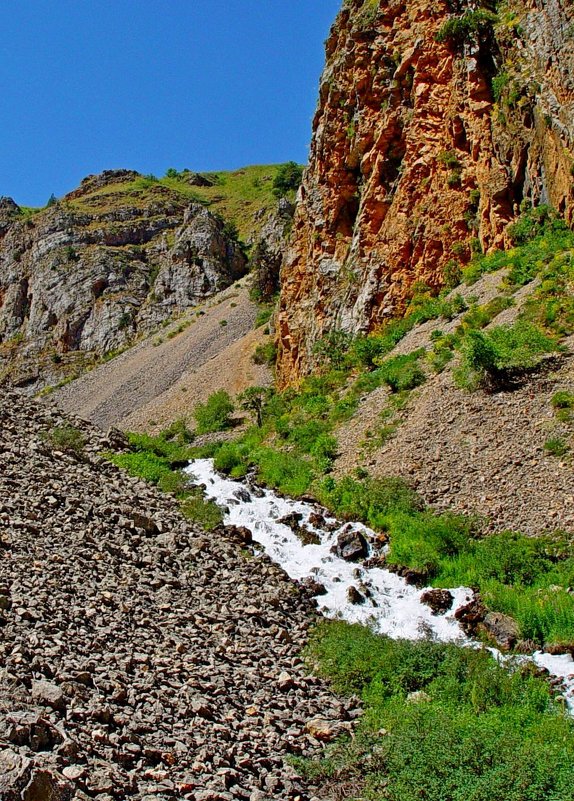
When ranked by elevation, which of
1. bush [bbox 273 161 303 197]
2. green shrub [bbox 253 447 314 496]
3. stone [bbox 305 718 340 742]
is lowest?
stone [bbox 305 718 340 742]

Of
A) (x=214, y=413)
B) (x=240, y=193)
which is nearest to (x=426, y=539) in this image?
(x=214, y=413)

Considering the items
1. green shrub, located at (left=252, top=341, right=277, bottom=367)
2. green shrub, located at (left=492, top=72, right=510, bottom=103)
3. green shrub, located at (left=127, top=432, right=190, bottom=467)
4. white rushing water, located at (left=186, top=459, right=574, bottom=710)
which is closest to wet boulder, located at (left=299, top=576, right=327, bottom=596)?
white rushing water, located at (left=186, top=459, right=574, bottom=710)

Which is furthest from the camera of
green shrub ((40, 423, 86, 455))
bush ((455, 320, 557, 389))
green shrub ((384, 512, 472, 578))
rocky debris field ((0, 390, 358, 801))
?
green shrub ((40, 423, 86, 455))

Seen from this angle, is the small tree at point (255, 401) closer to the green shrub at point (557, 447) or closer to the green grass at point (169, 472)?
the green grass at point (169, 472)

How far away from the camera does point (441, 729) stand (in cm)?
727

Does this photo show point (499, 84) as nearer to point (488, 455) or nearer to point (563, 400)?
point (563, 400)

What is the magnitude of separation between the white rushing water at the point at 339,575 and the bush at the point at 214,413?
10537 millimetres

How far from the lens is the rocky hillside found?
62.0m

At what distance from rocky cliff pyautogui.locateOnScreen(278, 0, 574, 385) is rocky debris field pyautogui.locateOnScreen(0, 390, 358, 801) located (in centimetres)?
1626

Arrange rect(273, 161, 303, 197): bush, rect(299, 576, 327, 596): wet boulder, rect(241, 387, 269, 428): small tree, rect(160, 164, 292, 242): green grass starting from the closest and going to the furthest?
rect(299, 576, 327, 596): wet boulder
rect(241, 387, 269, 428): small tree
rect(273, 161, 303, 197): bush
rect(160, 164, 292, 242): green grass

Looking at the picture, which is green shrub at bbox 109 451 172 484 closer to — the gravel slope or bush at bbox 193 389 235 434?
bush at bbox 193 389 235 434

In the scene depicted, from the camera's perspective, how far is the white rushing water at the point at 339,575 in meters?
11.0

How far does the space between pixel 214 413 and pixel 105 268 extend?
43273mm

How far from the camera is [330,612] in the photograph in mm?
11883
